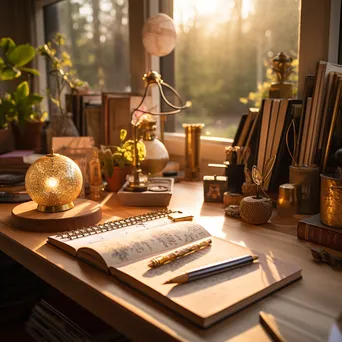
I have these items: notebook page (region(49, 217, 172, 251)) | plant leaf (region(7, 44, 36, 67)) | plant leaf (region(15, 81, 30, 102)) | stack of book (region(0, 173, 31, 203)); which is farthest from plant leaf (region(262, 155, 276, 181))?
plant leaf (region(7, 44, 36, 67))

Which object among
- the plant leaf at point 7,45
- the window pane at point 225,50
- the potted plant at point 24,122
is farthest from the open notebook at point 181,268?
the plant leaf at point 7,45

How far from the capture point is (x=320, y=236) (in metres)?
0.92

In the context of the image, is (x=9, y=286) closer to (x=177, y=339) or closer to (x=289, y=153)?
(x=289, y=153)

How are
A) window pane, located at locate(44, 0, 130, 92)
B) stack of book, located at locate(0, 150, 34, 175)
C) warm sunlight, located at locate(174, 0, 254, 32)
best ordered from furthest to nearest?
window pane, located at locate(44, 0, 130, 92) → warm sunlight, located at locate(174, 0, 254, 32) → stack of book, located at locate(0, 150, 34, 175)

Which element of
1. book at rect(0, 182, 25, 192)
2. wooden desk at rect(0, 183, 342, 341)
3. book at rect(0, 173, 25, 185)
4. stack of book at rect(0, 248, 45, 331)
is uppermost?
book at rect(0, 173, 25, 185)

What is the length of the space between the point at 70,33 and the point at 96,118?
96cm

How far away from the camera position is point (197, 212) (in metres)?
1.19

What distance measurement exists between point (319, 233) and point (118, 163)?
71cm

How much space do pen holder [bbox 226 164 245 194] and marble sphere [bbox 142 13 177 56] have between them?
2.10ft

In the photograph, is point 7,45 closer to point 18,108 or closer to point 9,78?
point 9,78

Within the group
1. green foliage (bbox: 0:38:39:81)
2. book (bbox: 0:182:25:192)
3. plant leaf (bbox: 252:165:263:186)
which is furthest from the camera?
green foliage (bbox: 0:38:39:81)

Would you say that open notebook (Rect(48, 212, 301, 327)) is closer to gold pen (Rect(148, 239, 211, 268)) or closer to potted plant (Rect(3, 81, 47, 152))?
gold pen (Rect(148, 239, 211, 268))

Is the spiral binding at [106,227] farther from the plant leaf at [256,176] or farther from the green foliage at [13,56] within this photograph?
the green foliage at [13,56]

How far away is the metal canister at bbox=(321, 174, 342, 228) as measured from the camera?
908 millimetres
